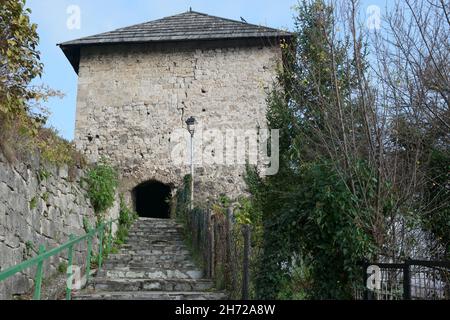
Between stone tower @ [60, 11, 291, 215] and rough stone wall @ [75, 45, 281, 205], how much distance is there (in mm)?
29

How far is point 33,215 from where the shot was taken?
581 cm

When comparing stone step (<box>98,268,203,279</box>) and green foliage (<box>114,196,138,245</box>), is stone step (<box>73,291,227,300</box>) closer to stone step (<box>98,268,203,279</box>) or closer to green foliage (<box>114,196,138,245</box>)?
stone step (<box>98,268,203,279</box>)

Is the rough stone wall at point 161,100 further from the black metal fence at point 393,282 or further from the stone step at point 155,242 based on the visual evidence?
the black metal fence at point 393,282

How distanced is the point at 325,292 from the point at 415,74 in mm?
2616

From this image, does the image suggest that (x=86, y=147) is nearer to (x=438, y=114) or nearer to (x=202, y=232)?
(x=202, y=232)

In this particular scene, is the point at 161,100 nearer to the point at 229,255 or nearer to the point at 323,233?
the point at 229,255

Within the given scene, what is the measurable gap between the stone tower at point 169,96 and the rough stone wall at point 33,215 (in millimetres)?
6158

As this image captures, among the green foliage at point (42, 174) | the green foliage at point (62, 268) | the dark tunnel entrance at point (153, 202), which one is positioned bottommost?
the green foliage at point (62, 268)

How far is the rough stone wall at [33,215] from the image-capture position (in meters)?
4.95

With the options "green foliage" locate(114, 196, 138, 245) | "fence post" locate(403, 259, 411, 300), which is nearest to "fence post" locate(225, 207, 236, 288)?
"fence post" locate(403, 259, 411, 300)

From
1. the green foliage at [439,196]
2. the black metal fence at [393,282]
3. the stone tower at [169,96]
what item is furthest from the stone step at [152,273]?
the stone tower at [169,96]

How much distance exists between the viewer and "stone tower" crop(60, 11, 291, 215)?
14.1 meters

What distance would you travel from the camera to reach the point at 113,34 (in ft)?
48.9

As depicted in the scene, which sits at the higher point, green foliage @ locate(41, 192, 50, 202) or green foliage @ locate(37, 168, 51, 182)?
green foliage @ locate(37, 168, 51, 182)
